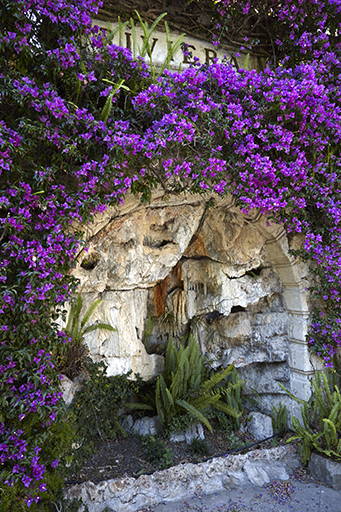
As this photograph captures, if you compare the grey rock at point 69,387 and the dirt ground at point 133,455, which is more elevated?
the grey rock at point 69,387

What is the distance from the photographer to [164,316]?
449cm

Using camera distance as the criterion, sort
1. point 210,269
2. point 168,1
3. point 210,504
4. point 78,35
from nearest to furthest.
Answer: point 78,35 → point 210,504 → point 168,1 → point 210,269

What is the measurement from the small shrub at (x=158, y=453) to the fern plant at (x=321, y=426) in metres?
1.17

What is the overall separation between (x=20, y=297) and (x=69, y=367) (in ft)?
3.73

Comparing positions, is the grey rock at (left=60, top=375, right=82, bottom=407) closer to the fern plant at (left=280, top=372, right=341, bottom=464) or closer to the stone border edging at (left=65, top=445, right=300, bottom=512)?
the stone border edging at (left=65, top=445, right=300, bottom=512)

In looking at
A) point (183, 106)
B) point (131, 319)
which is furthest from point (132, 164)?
point (131, 319)

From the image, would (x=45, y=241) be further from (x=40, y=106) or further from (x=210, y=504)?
(x=210, y=504)

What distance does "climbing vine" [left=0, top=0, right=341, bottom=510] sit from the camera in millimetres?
2240

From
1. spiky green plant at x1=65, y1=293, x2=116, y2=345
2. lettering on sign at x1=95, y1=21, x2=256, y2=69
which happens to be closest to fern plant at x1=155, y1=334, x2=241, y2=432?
spiky green plant at x1=65, y1=293, x2=116, y2=345


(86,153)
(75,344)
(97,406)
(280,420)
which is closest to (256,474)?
(280,420)

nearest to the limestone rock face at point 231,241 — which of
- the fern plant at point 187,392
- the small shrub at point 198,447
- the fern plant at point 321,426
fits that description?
the fern plant at point 187,392

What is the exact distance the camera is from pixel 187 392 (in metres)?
3.65

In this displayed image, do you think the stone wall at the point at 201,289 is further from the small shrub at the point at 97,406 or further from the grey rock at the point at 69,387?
the grey rock at the point at 69,387

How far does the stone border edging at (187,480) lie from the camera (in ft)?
9.08
